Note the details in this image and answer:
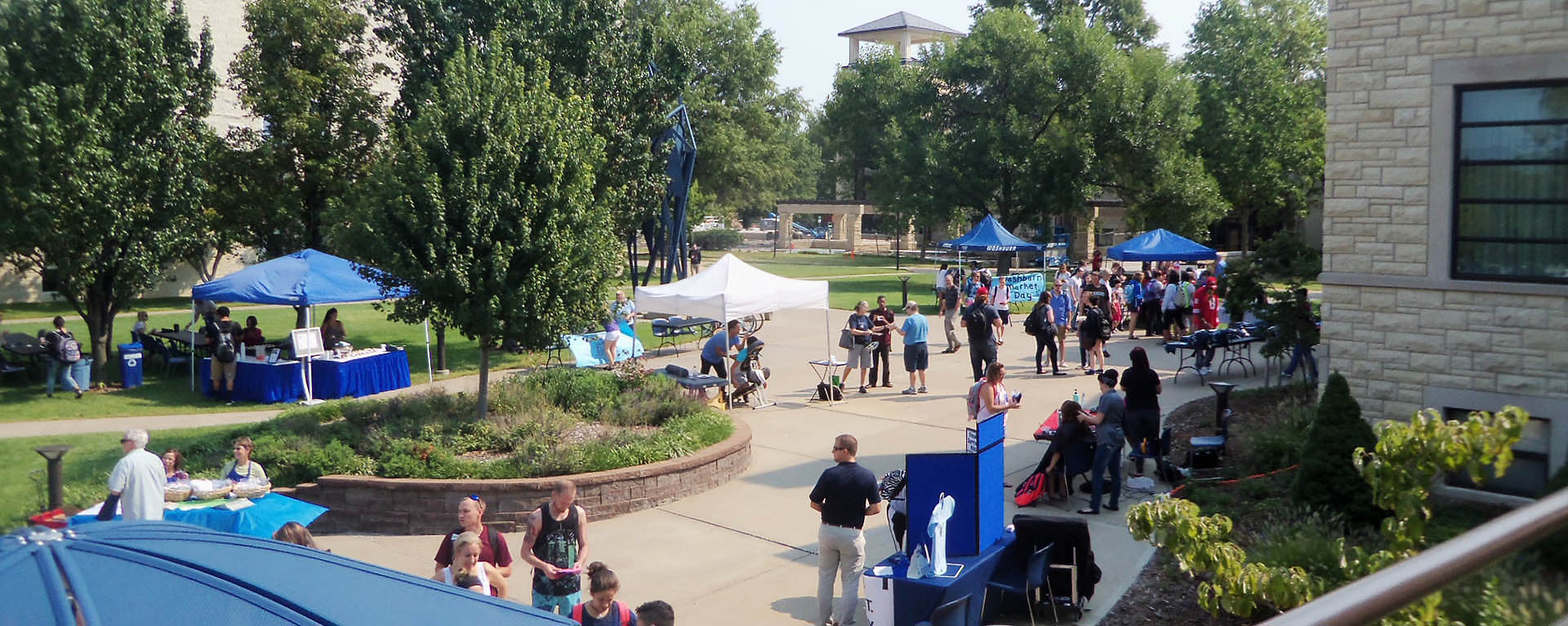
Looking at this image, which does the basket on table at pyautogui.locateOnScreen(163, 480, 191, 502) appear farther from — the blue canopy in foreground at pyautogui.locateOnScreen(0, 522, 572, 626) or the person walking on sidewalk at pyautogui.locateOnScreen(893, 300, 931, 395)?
the person walking on sidewalk at pyautogui.locateOnScreen(893, 300, 931, 395)

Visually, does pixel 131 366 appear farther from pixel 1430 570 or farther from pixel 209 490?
pixel 1430 570

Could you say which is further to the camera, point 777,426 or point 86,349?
point 86,349

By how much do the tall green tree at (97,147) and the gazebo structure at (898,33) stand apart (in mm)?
68243

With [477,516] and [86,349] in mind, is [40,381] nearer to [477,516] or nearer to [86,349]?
[86,349]

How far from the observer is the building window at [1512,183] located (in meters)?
10.3

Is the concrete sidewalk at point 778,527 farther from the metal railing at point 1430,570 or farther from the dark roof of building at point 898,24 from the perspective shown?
the dark roof of building at point 898,24

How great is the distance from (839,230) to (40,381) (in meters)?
60.8

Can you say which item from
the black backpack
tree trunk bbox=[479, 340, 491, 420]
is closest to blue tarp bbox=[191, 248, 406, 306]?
the black backpack

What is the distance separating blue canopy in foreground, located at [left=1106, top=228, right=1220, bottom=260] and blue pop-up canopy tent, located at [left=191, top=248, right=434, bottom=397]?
17.8 m

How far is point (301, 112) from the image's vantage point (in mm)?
28703

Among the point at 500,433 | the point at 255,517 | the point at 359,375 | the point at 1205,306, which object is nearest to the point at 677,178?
the point at 359,375

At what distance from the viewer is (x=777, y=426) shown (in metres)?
16.5

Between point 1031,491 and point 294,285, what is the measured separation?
1456 centimetres

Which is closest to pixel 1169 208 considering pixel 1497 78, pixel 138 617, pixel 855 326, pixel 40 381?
pixel 855 326
